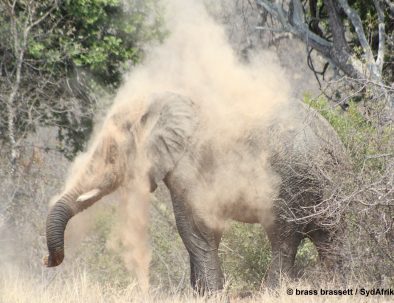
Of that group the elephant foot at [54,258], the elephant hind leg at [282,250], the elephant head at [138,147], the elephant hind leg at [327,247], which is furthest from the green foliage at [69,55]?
the elephant hind leg at [327,247]

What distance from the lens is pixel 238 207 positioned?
1116 cm

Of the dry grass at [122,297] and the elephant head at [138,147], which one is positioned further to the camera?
the elephant head at [138,147]

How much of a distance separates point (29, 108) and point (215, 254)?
6.28 meters

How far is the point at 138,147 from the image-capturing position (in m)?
11.3

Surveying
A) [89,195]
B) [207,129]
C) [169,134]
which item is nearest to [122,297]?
[89,195]

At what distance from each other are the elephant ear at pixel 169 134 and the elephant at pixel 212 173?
0.4 inches

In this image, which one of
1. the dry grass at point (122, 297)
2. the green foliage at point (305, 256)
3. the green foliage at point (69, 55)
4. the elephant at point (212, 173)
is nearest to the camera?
the dry grass at point (122, 297)

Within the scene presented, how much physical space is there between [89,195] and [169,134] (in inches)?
44.7

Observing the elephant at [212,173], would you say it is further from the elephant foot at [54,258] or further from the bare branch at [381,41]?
the bare branch at [381,41]

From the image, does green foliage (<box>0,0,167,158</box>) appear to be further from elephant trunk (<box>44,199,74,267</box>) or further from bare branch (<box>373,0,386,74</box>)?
elephant trunk (<box>44,199,74,267</box>)

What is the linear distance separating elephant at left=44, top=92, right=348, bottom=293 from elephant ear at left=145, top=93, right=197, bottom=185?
11mm

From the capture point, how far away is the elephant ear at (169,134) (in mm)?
11133

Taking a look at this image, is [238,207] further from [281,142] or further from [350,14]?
[350,14]

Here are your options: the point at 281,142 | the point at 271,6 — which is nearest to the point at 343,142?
the point at 281,142
